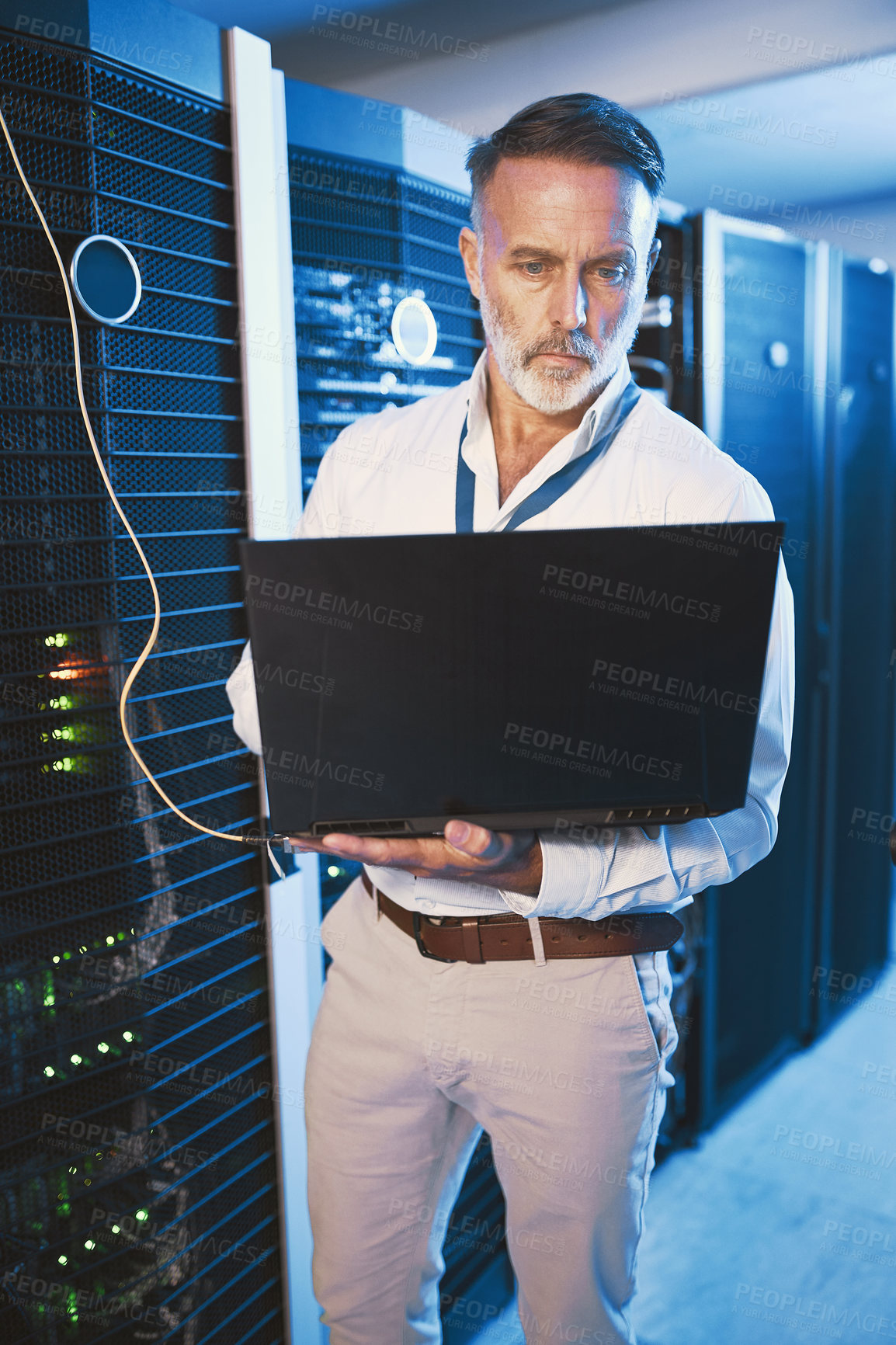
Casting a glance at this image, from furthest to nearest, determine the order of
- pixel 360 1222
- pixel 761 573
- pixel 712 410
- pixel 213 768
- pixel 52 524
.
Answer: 1. pixel 712 410
2. pixel 213 768
3. pixel 360 1222
4. pixel 52 524
5. pixel 761 573

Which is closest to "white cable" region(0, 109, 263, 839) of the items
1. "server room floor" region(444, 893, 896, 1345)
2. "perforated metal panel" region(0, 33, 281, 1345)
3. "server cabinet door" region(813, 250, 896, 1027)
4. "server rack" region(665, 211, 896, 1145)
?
"perforated metal panel" region(0, 33, 281, 1345)

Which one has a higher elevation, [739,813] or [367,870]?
[739,813]

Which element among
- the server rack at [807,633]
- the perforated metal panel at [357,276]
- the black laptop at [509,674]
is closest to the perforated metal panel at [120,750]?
the perforated metal panel at [357,276]

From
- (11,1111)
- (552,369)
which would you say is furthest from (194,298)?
(11,1111)

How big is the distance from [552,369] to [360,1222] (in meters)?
1.22

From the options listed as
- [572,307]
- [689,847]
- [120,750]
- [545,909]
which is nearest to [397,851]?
[545,909]

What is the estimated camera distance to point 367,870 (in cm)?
138

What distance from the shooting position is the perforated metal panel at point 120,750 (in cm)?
121

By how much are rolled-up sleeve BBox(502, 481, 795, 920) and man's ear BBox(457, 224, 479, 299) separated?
518mm

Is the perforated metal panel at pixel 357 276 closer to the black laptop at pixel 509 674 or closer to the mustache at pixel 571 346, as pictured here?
the mustache at pixel 571 346

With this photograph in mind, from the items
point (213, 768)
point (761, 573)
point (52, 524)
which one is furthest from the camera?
point (213, 768)

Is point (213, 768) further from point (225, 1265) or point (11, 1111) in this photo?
point (225, 1265)

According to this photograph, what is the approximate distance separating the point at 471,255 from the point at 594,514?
48cm

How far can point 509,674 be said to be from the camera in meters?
0.97
